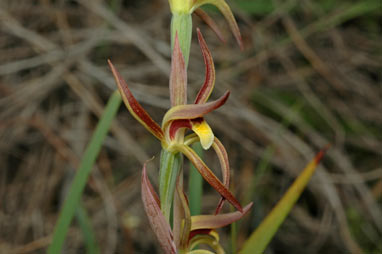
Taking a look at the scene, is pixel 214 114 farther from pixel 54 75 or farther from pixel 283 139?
pixel 54 75

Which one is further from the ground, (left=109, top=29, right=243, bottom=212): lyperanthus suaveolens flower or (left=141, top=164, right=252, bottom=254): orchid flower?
(left=109, top=29, right=243, bottom=212): lyperanthus suaveolens flower

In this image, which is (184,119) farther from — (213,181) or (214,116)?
(214,116)

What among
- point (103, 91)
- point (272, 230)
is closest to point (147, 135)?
point (103, 91)

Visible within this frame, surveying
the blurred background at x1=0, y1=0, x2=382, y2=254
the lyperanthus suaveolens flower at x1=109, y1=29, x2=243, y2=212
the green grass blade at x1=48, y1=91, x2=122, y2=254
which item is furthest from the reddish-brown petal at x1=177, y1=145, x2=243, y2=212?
the blurred background at x1=0, y1=0, x2=382, y2=254

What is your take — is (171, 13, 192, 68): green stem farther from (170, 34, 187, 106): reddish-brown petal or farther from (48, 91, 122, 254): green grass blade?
(48, 91, 122, 254): green grass blade

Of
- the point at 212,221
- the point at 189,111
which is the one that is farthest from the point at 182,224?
the point at 189,111

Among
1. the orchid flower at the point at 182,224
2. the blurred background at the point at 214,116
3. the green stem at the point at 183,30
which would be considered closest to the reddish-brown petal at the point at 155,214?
the orchid flower at the point at 182,224
